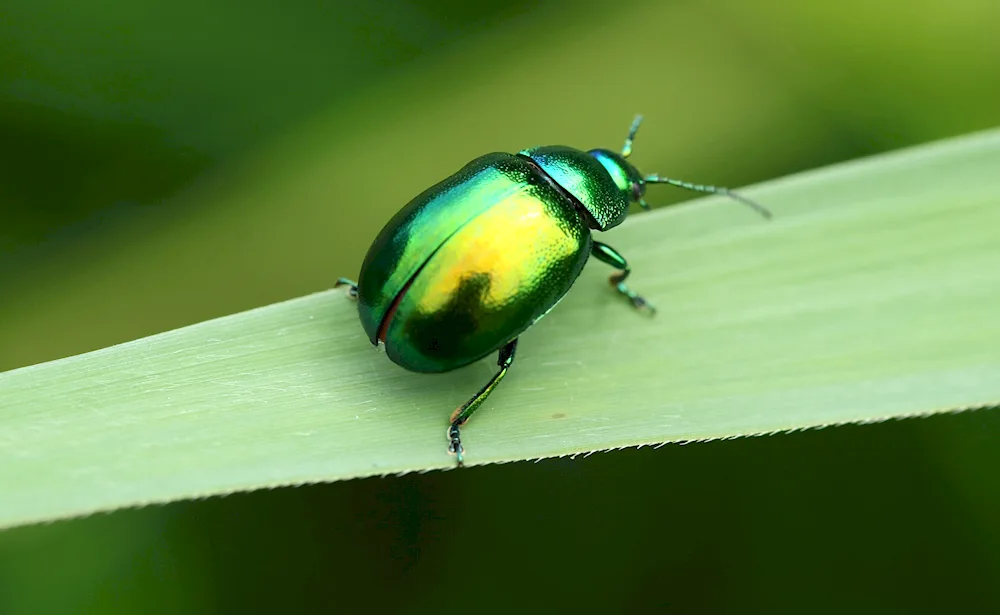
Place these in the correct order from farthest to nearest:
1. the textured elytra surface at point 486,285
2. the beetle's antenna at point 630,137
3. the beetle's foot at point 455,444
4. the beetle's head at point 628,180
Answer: the beetle's antenna at point 630,137, the beetle's head at point 628,180, the textured elytra surface at point 486,285, the beetle's foot at point 455,444

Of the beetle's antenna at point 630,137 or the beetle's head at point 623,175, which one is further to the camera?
the beetle's antenna at point 630,137

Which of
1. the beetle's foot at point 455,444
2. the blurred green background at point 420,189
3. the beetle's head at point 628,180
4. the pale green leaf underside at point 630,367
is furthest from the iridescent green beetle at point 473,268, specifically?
the blurred green background at point 420,189

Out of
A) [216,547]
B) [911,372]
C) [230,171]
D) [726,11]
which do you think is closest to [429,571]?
[216,547]

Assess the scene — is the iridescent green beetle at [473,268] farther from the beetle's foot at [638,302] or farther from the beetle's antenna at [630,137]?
the beetle's antenna at [630,137]

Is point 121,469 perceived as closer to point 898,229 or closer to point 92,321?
point 92,321

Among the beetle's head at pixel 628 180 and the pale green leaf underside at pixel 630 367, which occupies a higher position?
the beetle's head at pixel 628 180

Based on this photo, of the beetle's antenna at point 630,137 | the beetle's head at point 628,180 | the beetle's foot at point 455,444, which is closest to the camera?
the beetle's foot at point 455,444

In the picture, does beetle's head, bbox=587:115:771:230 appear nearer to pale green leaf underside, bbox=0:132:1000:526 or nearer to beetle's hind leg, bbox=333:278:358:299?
pale green leaf underside, bbox=0:132:1000:526

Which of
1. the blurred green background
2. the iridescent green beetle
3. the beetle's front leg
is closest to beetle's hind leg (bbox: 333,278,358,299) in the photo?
the iridescent green beetle
